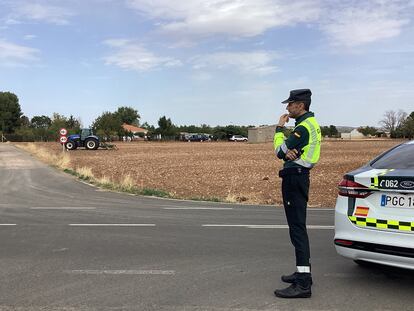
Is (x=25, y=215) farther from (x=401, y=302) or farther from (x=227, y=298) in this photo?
(x=401, y=302)

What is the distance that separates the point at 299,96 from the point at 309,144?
49cm

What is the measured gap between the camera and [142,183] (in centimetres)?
1906

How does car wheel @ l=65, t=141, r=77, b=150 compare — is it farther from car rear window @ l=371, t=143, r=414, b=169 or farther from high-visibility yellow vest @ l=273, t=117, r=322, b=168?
high-visibility yellow vest @ l=273, t=117, r=322, b=168

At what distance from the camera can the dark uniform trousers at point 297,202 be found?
4801 mm

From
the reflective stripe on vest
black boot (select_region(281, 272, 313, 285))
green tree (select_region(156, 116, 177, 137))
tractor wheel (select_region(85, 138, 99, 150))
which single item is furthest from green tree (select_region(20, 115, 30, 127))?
the reflective stripe on vest

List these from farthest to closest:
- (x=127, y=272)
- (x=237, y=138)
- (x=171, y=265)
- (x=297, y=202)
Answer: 1. (x=237, y=138)
2. (x=171, y=265)
3. (x=127, y=272)
4. (x=297, y=202)

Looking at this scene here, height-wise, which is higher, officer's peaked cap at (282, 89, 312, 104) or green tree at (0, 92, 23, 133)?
green tree at (0, 92, 23, 133)

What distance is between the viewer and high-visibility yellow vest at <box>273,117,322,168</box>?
479 cm

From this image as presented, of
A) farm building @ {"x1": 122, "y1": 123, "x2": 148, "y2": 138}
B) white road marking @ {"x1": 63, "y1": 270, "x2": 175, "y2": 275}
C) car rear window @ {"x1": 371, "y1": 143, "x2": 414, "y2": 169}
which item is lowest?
white road marking @ {"x1": 63, "y1": 270, "x2": 175, "y2": 275}

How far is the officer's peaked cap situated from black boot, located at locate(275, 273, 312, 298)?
1.74 meters

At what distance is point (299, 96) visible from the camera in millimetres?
4859

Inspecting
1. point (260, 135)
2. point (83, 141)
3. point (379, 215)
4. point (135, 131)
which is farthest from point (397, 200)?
point (135, 131)

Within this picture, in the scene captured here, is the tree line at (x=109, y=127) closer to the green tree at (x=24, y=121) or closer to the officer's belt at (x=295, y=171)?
the green tree at (x=24, y=121)

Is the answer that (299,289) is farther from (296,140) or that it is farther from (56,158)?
(56,158)
